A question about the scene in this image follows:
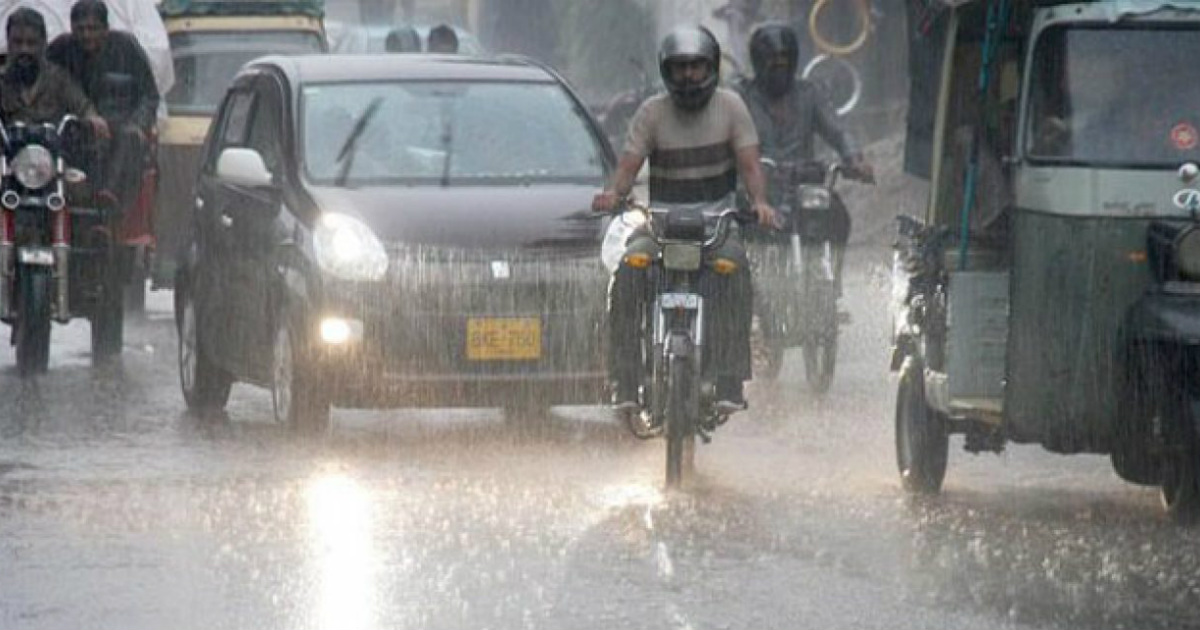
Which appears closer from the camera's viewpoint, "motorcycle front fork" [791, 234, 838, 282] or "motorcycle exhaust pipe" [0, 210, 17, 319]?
"motorcycle front fork" [791, 234, 838, 282]

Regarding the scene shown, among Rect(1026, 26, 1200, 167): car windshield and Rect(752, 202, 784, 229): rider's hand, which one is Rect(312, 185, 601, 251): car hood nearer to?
Rect(752, 202, 784, 229): rider's hand

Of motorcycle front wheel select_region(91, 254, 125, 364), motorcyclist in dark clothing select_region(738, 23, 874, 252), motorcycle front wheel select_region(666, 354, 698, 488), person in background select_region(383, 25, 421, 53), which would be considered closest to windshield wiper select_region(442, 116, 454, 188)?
motorcycle front wheel select_region(666, 354, 698, 488)

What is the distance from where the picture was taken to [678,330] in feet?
41.9

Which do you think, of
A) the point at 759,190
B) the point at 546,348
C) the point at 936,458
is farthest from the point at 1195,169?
the point at 546,348

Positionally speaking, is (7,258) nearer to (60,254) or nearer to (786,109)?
(60,254)

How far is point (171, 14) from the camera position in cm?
2647

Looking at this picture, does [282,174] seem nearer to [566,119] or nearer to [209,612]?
[566,119]

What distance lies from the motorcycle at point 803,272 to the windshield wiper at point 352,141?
2573mm

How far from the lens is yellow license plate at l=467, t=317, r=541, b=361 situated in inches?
561

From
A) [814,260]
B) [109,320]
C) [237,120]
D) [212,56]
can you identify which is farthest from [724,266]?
[212,56]

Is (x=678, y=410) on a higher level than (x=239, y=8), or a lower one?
lower

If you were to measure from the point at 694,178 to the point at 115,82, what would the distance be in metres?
6.80

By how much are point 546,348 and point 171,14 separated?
12.8 meters

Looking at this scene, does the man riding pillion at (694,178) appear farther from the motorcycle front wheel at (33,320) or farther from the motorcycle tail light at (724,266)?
the motorcycle front wheel at (33,320)
